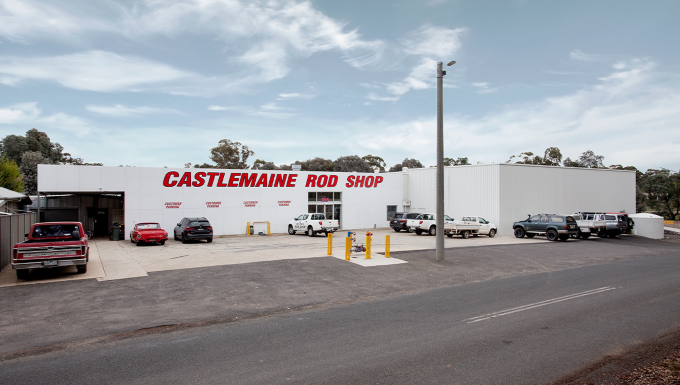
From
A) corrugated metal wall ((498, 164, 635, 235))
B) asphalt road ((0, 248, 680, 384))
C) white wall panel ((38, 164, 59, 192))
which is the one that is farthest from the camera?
corrugated metal wall ((498, 164, 635, 235))

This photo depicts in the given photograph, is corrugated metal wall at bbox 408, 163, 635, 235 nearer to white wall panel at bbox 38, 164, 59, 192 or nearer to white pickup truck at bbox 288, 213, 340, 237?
white pickup truck at bbox 288, 213, 340, 237

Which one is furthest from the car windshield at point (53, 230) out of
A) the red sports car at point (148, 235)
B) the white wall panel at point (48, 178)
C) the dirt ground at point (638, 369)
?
the dirt ground at point (638, 369)

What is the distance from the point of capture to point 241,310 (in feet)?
32.3

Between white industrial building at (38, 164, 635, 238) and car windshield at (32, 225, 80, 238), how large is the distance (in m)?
13.6

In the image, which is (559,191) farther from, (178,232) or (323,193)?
(178,232)

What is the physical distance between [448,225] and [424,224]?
2655 millimetres

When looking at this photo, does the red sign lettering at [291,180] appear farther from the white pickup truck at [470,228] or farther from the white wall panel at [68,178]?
the white wall panel at [68,178]

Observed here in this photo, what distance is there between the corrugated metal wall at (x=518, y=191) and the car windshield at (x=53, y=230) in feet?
93.5

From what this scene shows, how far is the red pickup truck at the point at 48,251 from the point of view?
1273cm

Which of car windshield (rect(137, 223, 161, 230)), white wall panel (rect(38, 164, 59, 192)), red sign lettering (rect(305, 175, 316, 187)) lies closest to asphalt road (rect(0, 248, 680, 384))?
car windshield (rect(137, 223, 161, 230))

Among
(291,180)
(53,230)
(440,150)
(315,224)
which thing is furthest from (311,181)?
(53,230)

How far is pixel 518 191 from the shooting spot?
3381 centimetres

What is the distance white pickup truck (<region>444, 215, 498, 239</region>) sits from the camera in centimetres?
2978

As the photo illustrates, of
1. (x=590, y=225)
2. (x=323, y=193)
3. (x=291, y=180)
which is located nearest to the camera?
(x=590, y=225)
